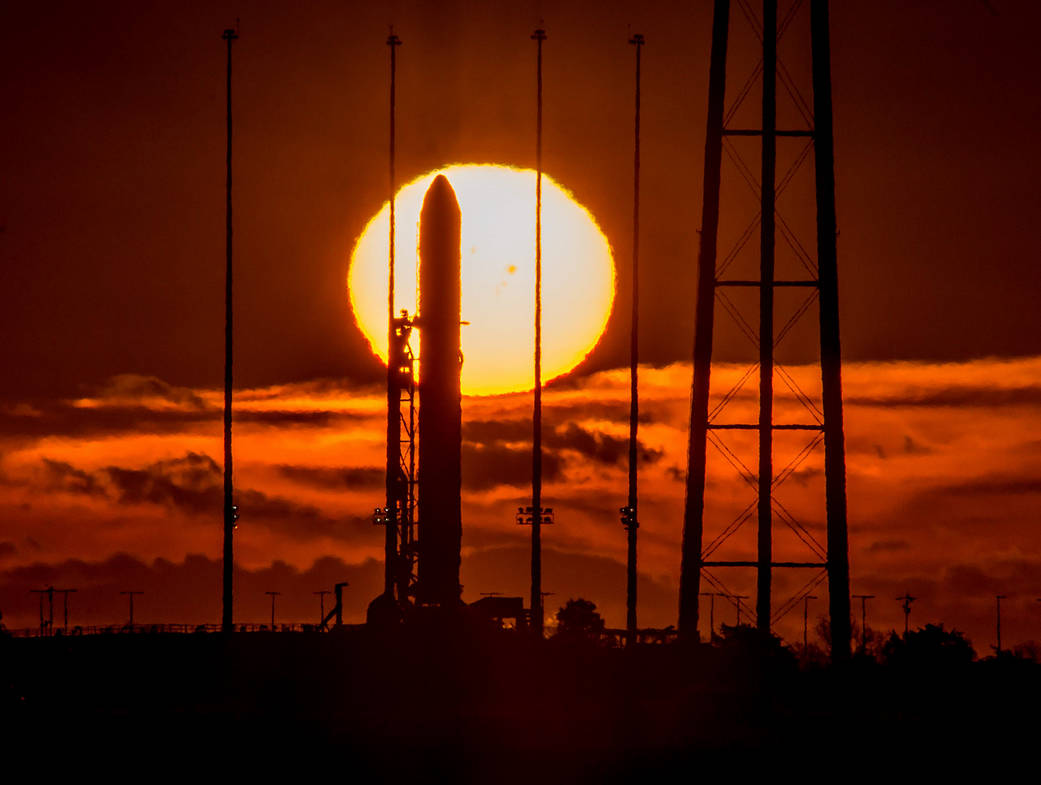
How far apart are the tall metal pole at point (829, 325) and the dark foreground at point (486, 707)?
3.21 metres

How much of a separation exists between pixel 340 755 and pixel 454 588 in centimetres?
3236

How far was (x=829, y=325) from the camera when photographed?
80.4 m

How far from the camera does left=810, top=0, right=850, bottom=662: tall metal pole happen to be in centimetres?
8031

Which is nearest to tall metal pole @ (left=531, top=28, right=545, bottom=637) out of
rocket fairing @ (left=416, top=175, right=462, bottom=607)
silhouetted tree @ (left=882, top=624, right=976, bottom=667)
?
rocket fairing @ (left=416, top=175, right=462, bottom=607)

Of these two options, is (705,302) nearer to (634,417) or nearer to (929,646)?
(634,417)

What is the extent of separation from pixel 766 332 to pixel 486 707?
20.0 m

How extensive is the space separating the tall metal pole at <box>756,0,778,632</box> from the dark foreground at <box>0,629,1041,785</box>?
3.73 m

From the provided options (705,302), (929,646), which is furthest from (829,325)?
(929,646)

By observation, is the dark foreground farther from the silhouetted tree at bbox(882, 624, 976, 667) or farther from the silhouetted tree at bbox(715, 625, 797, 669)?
the silhouetted tree at bbox(882, 624, 976, 667)

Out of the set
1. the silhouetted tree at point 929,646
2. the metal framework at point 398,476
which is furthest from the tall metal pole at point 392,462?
the silhouetted tree at point 929,646

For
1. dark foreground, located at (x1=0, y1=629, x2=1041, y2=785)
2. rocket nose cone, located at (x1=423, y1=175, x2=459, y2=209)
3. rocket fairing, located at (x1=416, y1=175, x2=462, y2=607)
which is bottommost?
dark foreground, located at (x1=0, y1=629, x2=1041, y2=785)

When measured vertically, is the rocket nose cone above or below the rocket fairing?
above

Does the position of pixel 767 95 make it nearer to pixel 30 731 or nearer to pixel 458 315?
pixel 458 315

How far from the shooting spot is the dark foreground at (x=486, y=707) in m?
61.8
